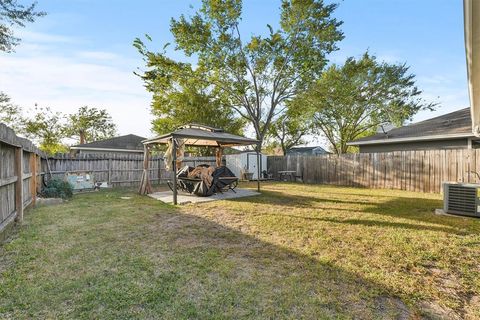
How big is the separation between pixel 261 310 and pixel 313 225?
3.01m

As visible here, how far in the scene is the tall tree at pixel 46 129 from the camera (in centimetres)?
2405

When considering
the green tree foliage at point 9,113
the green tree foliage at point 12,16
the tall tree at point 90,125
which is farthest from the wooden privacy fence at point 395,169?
the tall tree at point 90,125

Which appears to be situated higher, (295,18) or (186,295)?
(295,18)

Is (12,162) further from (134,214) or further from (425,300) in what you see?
(425,300)

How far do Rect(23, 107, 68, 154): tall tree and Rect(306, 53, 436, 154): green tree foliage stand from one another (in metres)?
25.0

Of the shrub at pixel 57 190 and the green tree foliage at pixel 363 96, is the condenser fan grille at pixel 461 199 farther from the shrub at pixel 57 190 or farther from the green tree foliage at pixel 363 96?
the green tree foliage at pixel 363 96

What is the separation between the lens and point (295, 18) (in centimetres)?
1539

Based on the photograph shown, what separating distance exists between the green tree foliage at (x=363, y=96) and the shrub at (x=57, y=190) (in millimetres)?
14915

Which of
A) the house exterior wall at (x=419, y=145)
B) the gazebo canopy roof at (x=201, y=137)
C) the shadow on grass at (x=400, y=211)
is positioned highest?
the gazebo canopy roof at (x=201, y=137)

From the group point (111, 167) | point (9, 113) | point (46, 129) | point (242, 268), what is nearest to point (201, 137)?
point (111, 167)

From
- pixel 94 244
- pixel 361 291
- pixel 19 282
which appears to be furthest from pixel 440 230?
pixel 19 282

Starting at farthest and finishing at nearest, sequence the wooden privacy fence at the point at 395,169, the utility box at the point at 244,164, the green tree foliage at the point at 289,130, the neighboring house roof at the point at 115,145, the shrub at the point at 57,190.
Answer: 1. the green tree foliage at the point at 289,130
2. the neighboring house roof at the point at 115,145
3. the utility box at the point at 244,164
4. the wooden privacy fence at the point at 395,169
5. the shrub at the point at 57,190

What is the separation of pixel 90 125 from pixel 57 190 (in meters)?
25.7

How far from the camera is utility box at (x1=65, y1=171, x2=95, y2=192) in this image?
9867 mm
